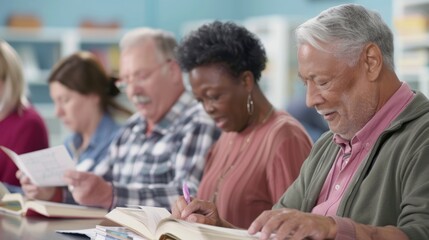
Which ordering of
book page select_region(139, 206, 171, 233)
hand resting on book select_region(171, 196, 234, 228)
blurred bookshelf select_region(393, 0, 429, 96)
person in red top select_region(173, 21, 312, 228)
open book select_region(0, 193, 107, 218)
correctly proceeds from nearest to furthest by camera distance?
book page select_region(139, 206, 171, 233), hand resting on book select_region(171, 196, 234, 228), person in red top select_region(173, 21, 312, 228), open book select_region(0, 193, 107, 218), blurred bookshelf select_region(393, 0, 429, 96)

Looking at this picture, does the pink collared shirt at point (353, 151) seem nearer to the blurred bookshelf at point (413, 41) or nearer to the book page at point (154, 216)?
the book page at point (154, 216)

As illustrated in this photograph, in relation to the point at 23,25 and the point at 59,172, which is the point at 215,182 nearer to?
the point at 59,172

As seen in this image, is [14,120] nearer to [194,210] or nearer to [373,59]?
[194,210]

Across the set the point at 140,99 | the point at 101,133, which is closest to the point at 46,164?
the point at 140,99

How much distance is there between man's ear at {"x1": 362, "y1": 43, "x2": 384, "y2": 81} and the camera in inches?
71.1

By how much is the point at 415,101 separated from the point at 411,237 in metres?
0.36

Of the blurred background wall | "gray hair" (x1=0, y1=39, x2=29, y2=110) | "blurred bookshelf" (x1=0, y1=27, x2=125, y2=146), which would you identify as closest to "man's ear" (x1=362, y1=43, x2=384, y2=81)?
"gray hair" (x1=0, y1=39, x2=29, y2=110)

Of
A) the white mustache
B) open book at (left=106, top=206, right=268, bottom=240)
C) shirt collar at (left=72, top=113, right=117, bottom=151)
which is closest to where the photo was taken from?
open book at (left=106, top=206, right=268, bottom=240)

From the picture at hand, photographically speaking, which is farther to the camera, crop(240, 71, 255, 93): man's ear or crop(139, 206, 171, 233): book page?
crop(240, 71, 255, 93): man's ear

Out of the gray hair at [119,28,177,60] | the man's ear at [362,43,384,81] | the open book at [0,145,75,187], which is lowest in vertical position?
the open book at [0,145,75,187]

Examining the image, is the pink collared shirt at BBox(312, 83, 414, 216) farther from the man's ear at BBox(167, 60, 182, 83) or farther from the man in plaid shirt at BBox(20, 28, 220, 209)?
the man's ear at BBox(167, 60, 182, 83)

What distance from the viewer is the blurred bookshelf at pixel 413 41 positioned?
588cm

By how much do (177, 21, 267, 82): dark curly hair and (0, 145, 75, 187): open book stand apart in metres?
0.48

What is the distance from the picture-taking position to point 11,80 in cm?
373
